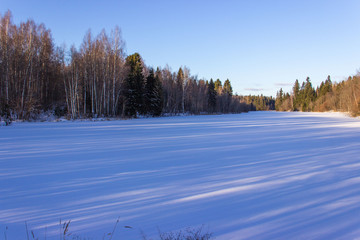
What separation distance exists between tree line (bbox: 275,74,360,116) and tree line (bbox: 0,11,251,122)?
4085cm

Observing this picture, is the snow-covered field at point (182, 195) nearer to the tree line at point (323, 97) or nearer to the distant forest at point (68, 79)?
the distant forest at point (68, 79)

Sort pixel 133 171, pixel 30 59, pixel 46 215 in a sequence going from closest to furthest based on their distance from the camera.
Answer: pixel 46 215 → pixel 133 171 → pixel 30 59

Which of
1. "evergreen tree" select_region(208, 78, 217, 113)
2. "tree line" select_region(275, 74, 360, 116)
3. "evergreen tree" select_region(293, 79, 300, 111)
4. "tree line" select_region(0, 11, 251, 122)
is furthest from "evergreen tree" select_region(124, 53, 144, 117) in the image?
"evergreen tree" select_region(293, 79, 300, 111)

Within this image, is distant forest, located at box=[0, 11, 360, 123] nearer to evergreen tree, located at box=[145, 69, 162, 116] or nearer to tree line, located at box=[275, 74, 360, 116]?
evergreen tree, located at box=[145, 69, 162, 116]

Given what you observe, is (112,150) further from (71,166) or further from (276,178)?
(276,178)

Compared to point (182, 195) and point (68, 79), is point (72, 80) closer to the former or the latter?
point (68, 79)

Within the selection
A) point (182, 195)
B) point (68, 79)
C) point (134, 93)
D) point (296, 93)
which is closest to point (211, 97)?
point (134, 93)

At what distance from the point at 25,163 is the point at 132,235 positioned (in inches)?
168

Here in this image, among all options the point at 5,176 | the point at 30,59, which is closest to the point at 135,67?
the point at 30,59

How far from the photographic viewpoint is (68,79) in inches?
930

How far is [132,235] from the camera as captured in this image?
2.12 metres

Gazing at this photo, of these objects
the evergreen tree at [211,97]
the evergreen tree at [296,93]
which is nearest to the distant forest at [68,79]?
the evergreen tree at [211,97]

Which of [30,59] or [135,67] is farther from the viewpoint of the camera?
[135,67]

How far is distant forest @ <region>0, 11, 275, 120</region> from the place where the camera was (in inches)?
728
